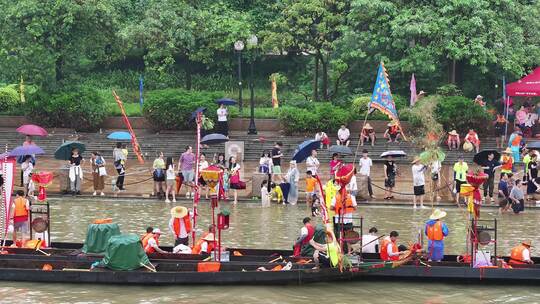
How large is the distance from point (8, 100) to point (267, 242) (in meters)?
21.4

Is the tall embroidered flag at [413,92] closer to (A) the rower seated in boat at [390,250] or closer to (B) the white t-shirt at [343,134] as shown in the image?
(B) the white t-shirt at [343,134]

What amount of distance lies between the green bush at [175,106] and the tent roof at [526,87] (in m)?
11.4

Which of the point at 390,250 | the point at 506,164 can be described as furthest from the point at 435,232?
the point at 506,164

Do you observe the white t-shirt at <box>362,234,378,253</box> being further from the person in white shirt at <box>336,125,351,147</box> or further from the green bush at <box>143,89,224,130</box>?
the green bush at <box>143,89,224,130</box>

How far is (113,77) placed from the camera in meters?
51.5

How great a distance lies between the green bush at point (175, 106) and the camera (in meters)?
42.3

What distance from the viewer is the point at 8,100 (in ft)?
146

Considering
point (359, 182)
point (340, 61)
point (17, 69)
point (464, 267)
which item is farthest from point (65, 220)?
point (340, 61)

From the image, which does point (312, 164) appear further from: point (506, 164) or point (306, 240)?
point (306, 240)

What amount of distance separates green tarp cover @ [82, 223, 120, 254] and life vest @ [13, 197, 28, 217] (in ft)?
8.35

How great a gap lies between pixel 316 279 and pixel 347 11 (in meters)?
25.0

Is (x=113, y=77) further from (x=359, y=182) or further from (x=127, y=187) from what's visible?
(x=359, y=182)

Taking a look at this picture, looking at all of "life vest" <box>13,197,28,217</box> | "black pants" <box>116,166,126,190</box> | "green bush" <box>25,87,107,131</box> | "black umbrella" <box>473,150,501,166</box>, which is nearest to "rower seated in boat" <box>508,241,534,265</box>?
"black umbrella" <box>473,150,501,166</box>

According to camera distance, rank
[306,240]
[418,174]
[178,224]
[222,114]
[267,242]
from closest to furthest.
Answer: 1. [306,240]
2. [178,224]
3. [267,242]
4. [418,174]
5. [222,114]
